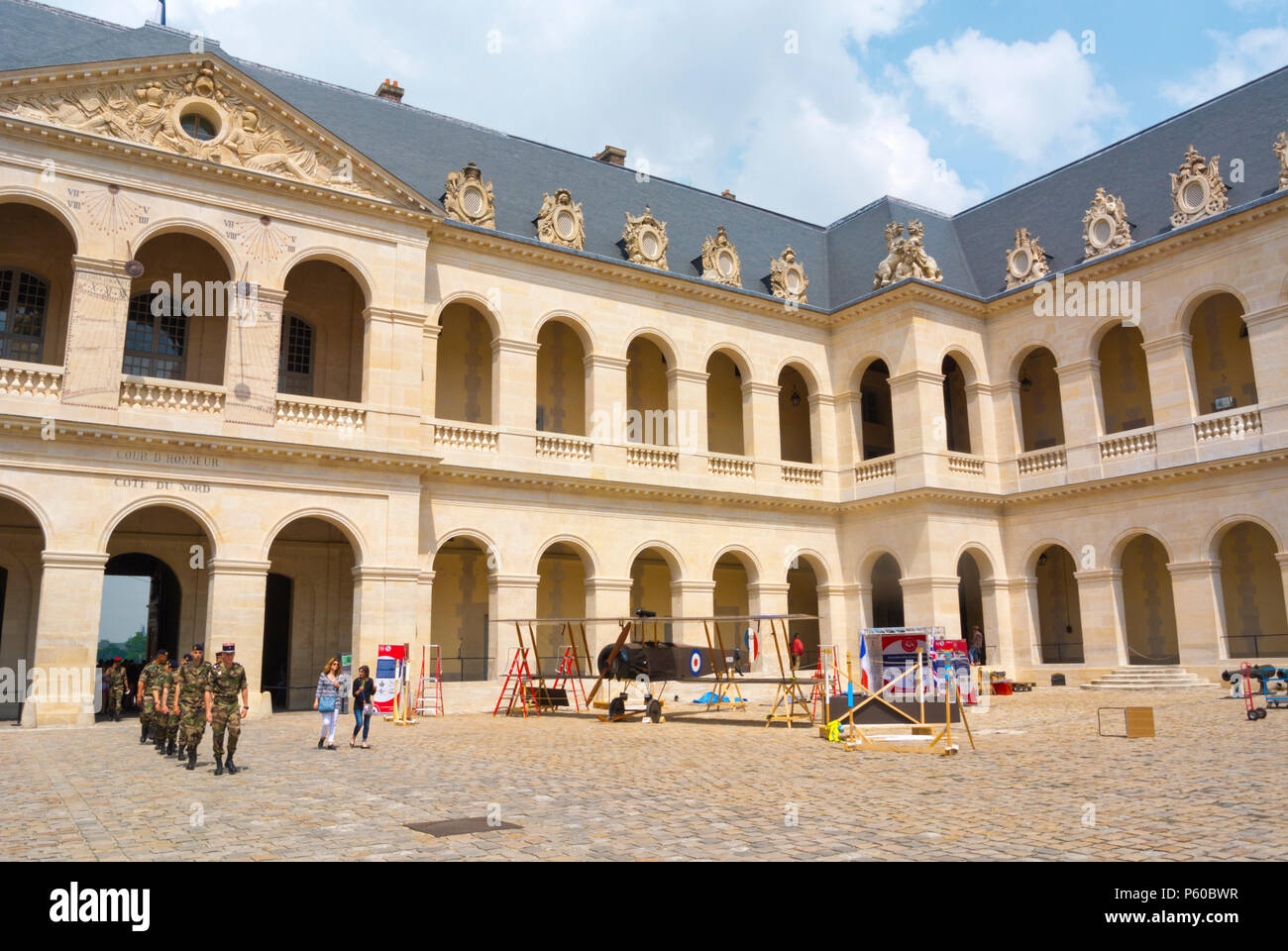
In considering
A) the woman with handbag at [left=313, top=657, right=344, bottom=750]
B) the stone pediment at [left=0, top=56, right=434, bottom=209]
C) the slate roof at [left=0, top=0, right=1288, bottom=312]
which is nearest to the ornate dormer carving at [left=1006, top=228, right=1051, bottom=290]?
the slate roof at [left=0, top=0, right=1288, bottom=312]

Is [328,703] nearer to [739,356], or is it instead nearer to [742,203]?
[739,356]

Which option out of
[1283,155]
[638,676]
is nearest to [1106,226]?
[1283,155]

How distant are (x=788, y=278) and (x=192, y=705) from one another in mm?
24092

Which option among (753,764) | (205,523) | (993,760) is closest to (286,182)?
(205,523)

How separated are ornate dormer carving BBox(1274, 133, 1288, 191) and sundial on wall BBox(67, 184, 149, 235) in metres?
28.2

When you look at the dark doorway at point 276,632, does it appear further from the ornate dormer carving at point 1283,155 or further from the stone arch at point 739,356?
the ornate dormer carving at point 1283,155

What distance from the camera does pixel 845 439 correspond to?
3269 centimetres

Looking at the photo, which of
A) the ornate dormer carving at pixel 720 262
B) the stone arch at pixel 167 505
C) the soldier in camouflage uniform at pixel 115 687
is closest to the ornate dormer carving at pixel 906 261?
the ornate dormer carving at pixel 720 262

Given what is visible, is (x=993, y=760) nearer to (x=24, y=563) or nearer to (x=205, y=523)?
(x=205, y=523)

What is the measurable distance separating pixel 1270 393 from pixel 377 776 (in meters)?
24.6

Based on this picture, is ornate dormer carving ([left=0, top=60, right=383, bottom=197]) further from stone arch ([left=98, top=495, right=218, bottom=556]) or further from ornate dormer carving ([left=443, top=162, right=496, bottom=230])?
stone arch ([left=98, top=495, right=218, bottom=556])

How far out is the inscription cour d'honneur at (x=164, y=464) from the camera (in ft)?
69.1
